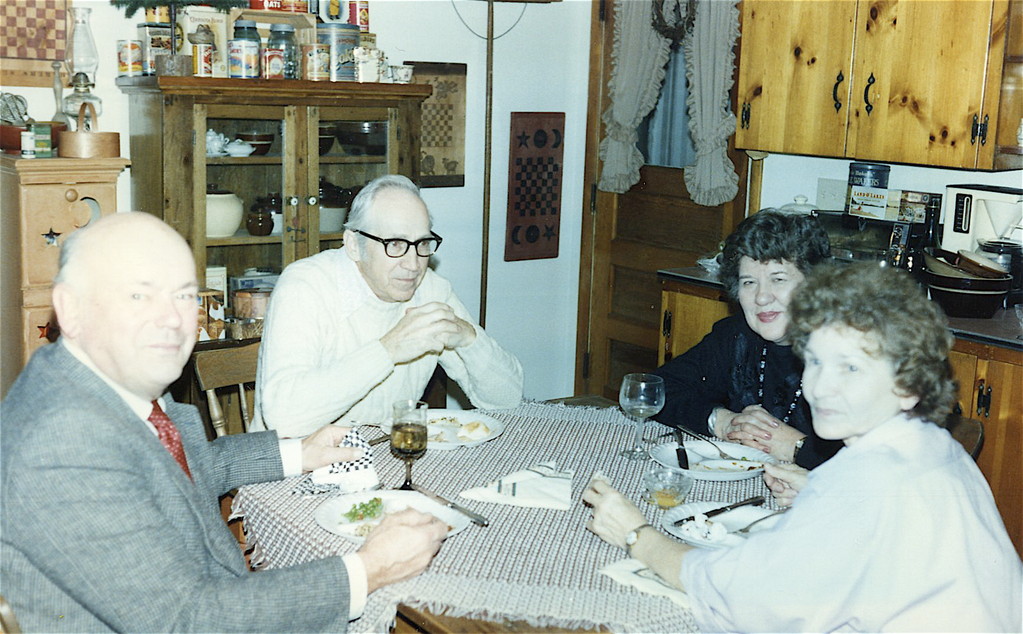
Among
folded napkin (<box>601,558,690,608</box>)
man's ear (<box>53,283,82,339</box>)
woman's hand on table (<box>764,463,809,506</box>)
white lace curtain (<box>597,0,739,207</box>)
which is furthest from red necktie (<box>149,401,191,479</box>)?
white lace curtain (<box>597,0,739,207</box>)

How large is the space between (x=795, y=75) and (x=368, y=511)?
112 inches

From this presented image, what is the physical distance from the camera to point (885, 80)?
11.8 feet

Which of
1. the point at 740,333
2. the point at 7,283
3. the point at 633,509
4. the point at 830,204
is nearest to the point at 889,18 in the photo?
the point at 830,204

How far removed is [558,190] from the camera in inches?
202

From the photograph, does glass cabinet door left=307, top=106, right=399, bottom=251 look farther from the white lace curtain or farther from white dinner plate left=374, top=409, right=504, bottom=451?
white dinner plate left=374, top=409, right=504, bottom=451

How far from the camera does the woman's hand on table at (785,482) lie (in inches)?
74.5

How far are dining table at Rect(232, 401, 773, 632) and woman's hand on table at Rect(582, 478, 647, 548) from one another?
19mm

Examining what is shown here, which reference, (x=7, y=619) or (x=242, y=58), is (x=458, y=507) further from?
(x=242, y=58)

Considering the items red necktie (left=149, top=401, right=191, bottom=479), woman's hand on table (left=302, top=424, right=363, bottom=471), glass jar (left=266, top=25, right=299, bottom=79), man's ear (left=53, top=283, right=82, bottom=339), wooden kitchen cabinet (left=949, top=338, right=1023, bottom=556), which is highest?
glass jar (left=266, top=25, right=299, bottom=79)

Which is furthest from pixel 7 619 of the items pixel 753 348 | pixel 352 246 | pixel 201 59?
pixel 201 59

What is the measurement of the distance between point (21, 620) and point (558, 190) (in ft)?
13.1

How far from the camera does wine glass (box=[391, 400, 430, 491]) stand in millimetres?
1896

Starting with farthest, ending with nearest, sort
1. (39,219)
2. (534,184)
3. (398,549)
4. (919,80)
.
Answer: (534,184) → (919,80) → (39,219) → (398,549)

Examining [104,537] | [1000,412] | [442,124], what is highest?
[442,124]
